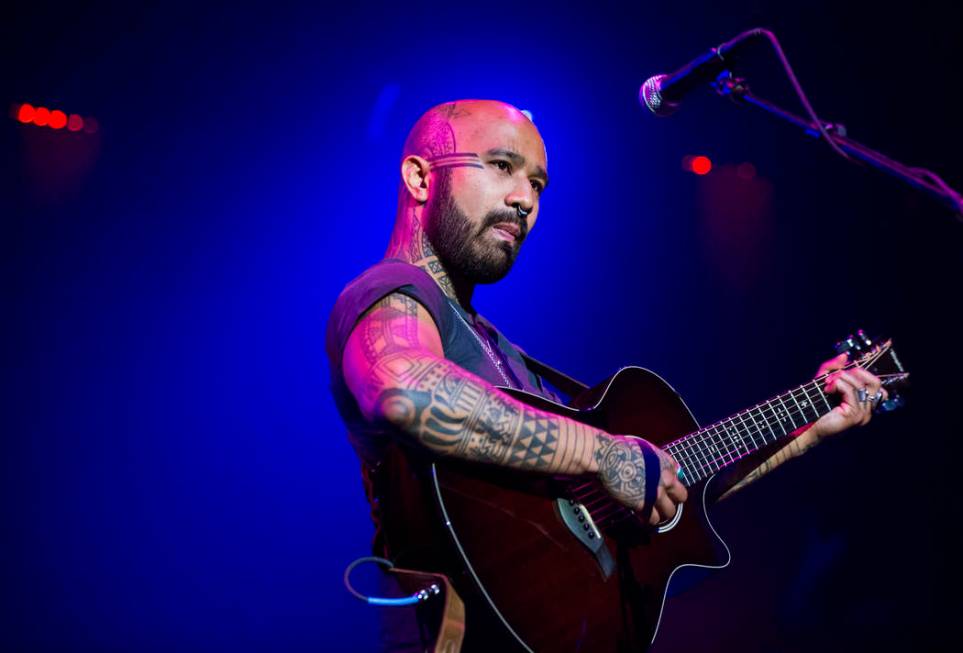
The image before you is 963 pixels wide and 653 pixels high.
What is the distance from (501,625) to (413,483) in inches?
15.7

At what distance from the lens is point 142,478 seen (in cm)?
392

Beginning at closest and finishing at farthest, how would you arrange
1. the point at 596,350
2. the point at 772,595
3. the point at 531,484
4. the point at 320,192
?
the point at 531,484 < the point at 320,192 < the point at 772,595 < the point at 596,350

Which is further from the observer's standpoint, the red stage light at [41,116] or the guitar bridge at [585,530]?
the red stage light at [41,116]

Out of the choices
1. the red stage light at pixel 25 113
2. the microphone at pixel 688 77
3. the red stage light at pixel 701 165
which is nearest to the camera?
the microphone at pixel 688 77

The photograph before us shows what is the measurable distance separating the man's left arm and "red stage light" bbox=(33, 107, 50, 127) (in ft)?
13.9

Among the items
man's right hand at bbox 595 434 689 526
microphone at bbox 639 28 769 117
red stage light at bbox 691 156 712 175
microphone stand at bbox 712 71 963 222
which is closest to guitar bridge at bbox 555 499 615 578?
man's right hand at bbox 595 434 689 526

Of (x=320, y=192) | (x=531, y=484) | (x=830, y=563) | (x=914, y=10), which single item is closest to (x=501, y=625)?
(x=531, y=484)

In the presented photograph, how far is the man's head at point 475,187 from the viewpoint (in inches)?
84.8

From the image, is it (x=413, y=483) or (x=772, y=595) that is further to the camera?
(x=772, y=595)

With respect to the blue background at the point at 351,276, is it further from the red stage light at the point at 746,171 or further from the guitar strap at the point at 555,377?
the guitar strap at the point at 555,377

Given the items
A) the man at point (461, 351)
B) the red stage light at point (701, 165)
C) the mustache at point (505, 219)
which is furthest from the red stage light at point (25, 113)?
the red stage light at point (701, 165)

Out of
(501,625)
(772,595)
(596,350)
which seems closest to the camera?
(501,625)

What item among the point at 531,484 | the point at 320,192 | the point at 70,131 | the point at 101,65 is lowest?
the point at 531,484

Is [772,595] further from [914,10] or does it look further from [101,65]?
[101,65]
